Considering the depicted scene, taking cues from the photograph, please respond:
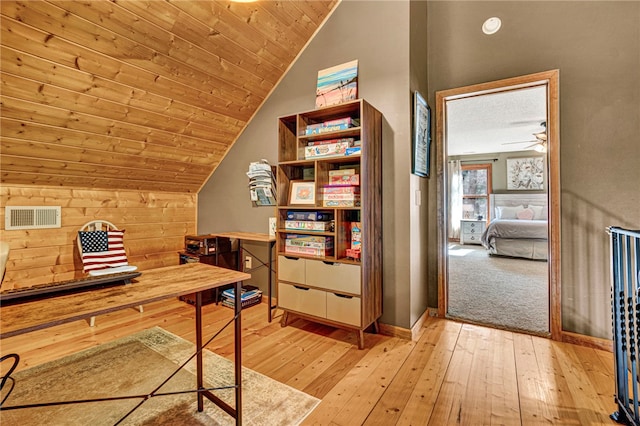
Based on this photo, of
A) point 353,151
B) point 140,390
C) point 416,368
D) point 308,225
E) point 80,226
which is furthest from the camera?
point 80,226

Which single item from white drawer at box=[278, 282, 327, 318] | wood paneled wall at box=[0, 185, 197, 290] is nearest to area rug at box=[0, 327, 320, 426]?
white drawer at box=[278, 282, 327, 318]

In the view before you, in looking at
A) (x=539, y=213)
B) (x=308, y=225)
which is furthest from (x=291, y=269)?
(x=539, y=213)

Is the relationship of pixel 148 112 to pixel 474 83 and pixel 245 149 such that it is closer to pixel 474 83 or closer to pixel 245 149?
pixel 245 149

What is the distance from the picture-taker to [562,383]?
1.80 meters

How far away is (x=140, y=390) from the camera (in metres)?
1.77

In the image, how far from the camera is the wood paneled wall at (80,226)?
2764 mm

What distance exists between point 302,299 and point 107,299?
1.61 m

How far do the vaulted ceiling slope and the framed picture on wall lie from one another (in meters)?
1.28

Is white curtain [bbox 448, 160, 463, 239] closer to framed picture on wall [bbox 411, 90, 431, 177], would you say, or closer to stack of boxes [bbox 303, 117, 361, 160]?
framed picture on wall [bbox 411, 90, 431, 177]

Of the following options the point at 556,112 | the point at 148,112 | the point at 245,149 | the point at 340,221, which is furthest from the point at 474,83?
the point at 148,112

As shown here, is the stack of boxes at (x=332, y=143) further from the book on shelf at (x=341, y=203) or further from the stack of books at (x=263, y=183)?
the stack of books at (x=263, y=183)

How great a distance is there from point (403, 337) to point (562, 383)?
3.23 feet

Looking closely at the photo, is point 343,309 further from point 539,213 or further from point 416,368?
point 539,213

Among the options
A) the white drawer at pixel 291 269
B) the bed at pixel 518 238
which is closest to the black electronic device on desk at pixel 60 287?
the white drawer at pixel 291 269
